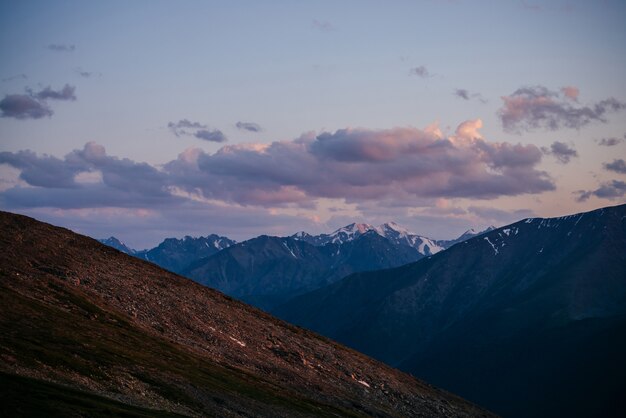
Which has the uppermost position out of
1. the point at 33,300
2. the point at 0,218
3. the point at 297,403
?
the point at 0,218

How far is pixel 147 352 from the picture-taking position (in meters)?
116

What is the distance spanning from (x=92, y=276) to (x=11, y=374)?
77.2 meters

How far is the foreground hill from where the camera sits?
8650 centimetres

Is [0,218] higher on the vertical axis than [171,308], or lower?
higher

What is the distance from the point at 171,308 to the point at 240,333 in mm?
16104

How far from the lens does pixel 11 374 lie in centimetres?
7756

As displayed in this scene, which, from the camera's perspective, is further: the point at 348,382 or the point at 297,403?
the point at 348,382

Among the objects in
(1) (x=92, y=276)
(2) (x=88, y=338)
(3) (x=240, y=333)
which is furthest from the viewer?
(3) (x=240, y=333)

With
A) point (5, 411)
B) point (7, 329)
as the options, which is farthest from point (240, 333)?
point (5, 411)

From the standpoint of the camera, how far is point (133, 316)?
142m

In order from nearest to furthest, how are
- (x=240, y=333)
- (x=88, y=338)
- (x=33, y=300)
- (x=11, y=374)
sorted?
(x=11, y=374) < (x=88, y=338) < (x=33, y=300) < (x=240, y=333)

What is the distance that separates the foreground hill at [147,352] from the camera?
86500mm

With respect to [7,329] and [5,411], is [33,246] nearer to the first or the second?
[7,329]

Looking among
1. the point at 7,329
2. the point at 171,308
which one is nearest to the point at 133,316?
the point at 171,308
